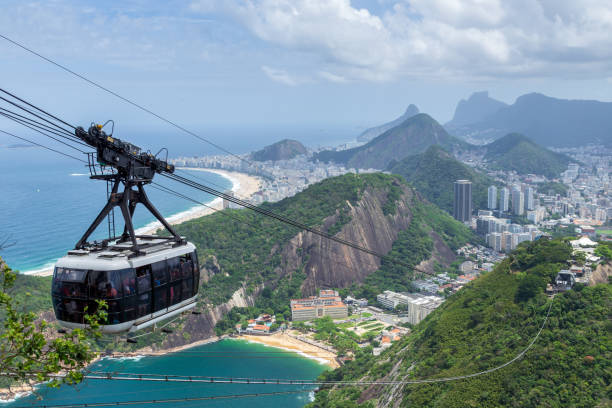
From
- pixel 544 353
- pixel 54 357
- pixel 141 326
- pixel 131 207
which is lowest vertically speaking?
pixel 544 353

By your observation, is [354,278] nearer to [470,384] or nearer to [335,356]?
[335,356]

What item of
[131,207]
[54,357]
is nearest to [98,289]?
[131,207]

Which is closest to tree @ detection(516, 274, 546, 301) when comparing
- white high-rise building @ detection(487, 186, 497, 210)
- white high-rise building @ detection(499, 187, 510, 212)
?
white high-rise building @ detection(499, 187, 510, 212)

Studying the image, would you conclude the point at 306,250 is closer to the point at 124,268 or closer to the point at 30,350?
the point at 124,268

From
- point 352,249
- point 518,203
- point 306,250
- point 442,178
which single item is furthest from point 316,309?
point 442,178

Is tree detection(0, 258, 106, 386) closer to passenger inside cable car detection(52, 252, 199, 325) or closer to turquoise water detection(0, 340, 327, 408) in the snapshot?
passenger inside cable car detection(52, 252, 199, 325)

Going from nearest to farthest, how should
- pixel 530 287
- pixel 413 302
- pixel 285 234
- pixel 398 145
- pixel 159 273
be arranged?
1. pixel 159 273
2. pixel 530 287
3. pixel 413 302
4. pixel 285 234
5. pixel 398 145
